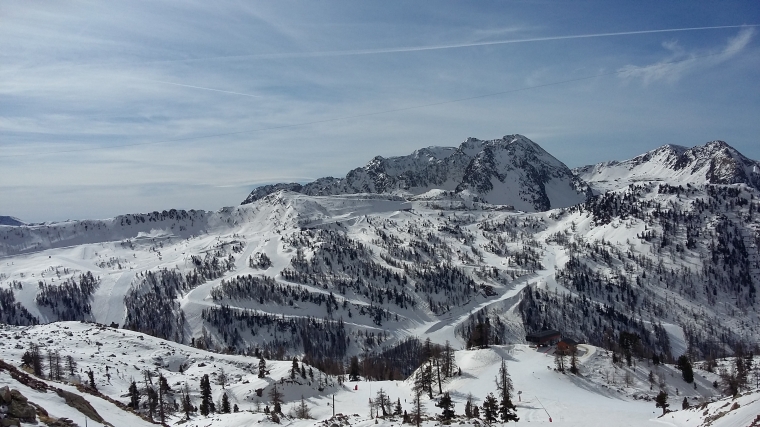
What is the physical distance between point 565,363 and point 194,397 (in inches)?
3379

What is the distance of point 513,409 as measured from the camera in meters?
71.8

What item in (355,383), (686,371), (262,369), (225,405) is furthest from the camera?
(355,383)

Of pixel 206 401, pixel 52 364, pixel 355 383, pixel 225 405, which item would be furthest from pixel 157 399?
pixel 355 383

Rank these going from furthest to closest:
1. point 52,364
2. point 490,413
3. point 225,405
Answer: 1. point 52,364
2. point 225,405
3. point 490,413

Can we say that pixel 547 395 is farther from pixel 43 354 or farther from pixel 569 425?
pixel 43 354

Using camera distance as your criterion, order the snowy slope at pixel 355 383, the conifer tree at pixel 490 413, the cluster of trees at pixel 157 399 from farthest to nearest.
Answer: the cluster of trees at pixel 157 399 → the snowy slope at pixel 355 383 → the conifer tree at pixel 490 413

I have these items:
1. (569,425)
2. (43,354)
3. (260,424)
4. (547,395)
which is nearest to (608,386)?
(547,395)

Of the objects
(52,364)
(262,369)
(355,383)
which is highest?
(52,364)

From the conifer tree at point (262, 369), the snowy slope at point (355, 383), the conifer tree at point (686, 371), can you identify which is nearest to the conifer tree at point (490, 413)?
the snowy slope at point (355, 383)

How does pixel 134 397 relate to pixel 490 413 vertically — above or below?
below

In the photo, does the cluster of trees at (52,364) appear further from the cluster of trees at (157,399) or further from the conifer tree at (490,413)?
the conifer tree at (490,413)

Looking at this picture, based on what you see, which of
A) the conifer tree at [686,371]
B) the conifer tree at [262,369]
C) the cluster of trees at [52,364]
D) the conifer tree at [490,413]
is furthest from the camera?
the conifer tree at [262,369]

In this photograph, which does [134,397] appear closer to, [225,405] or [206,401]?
[206,401]

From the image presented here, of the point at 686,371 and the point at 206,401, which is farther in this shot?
the point at 686,371
